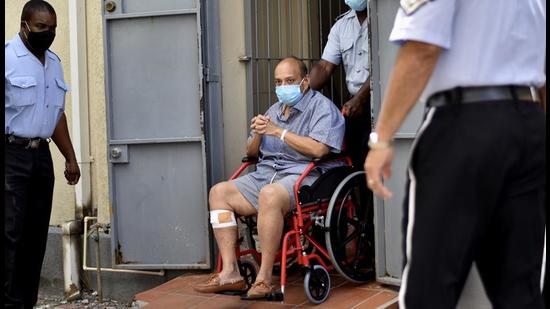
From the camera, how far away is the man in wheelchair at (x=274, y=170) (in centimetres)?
461

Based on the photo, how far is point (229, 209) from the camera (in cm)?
485

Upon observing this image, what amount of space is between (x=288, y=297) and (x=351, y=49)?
1663 mm

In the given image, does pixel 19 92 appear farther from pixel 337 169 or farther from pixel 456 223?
pixel 456 223

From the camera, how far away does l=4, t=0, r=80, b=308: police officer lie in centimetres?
470

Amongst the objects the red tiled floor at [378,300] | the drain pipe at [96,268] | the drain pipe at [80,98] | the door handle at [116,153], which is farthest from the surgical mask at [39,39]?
the red tiled floor at [378,300]

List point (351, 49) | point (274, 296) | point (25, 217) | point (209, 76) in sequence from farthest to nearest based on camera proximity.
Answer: point (209, 76), point (351, 49), point (25, 217), point (274, 296)

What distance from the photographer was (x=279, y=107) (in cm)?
525

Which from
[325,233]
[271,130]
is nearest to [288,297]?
[325,233]

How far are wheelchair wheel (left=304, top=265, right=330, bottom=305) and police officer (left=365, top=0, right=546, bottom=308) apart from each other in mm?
2156

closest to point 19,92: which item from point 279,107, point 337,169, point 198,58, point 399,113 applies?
point 198,58

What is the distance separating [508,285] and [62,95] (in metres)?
3.38

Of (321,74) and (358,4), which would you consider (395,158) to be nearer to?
(321,74)

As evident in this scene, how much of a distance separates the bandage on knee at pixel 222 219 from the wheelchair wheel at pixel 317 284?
54 centimetres

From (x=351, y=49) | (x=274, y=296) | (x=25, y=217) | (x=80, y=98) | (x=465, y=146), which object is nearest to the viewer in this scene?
(x=465, y=146)
